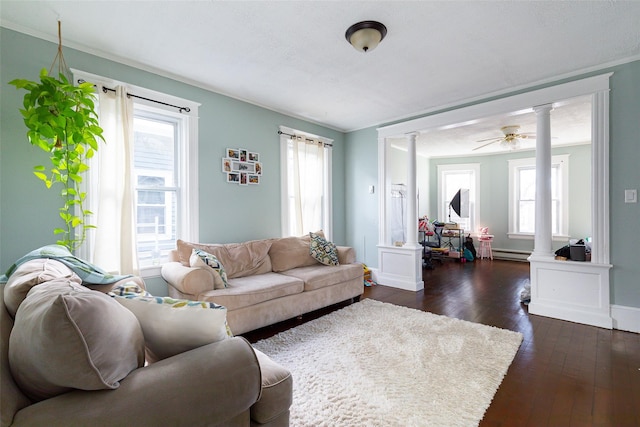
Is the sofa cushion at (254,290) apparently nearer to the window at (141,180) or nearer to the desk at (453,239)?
the window at (141,180)

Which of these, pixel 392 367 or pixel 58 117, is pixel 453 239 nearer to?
pixel 392 367

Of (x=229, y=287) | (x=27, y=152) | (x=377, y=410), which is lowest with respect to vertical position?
(x=377, y=410)

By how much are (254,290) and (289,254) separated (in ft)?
3.44

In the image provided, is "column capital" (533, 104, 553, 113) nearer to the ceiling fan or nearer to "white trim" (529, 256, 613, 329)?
the ceiling fan

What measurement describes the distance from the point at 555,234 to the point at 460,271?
2699 mm

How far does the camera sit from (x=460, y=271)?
5.84 m

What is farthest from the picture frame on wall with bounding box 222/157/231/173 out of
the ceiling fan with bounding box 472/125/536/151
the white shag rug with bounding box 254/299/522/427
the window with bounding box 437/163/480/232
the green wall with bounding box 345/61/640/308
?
the window with bounding box 437/163/480/232

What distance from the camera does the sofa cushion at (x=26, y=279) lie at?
45.0 inches

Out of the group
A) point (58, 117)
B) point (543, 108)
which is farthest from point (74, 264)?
point (543, 108)

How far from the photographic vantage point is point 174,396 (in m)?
0.93

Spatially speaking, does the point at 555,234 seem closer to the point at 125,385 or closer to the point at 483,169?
the point at 483,169

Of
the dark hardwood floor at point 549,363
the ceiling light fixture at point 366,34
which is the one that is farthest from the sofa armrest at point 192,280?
the ceiling light fixture at point 366,34

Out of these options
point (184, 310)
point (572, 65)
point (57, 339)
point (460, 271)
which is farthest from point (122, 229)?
point (460, 271)

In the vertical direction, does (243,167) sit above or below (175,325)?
above
